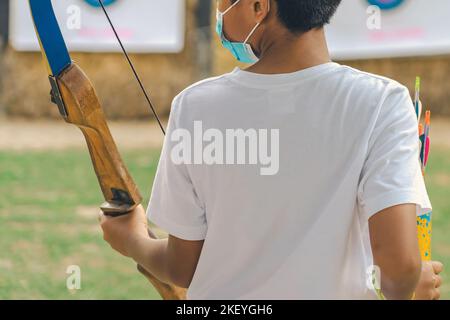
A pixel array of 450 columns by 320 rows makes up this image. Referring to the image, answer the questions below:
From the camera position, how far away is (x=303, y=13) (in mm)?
967

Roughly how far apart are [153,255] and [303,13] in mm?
360

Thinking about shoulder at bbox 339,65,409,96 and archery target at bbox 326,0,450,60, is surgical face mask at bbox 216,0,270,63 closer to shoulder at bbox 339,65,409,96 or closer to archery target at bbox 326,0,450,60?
shoulder at bbox 339,65,409,96

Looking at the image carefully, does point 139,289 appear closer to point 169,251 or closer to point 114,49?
point 169,251

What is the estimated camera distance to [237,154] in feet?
3.24

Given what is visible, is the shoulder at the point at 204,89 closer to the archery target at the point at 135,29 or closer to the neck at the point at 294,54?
the neck at the point at 294,54

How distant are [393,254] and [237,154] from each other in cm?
21

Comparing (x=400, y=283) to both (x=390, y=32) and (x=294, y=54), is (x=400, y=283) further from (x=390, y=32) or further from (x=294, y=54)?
(x=390, y=32)

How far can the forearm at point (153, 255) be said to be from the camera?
1072mm

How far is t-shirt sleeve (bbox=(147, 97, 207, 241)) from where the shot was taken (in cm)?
100

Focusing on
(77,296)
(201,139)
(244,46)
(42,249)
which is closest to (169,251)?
Result: (201,139)

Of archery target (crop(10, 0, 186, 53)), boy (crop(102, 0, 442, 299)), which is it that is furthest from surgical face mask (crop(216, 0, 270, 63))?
archery target (crop(10, 0, 186, 53))

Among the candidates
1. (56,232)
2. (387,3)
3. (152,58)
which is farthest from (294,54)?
(152,58)

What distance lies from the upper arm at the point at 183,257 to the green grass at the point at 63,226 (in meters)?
1.86

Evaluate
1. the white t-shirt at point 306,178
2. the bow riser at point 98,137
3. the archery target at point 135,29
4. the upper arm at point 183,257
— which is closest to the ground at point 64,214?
the archery target at point 135,29
